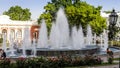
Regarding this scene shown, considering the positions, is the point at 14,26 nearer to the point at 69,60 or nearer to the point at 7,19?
the point at 7,19

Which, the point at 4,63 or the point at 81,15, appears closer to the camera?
the point at 4,63

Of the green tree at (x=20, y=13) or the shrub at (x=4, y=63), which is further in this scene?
the green tree at (x=20, y=13)

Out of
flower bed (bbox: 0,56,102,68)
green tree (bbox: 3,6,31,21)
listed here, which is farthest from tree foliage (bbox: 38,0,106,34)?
green tree (bbox: 3,6,31,21)

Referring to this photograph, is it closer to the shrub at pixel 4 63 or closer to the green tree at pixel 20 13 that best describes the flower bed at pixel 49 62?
the shrub at pixel 4 63

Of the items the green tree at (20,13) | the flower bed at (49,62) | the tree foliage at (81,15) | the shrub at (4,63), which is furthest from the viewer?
the green tree at (20,13)

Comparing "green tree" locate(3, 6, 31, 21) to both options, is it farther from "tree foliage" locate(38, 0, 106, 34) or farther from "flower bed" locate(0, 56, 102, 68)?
"flower bed" locate(0, 56, 102, 68)

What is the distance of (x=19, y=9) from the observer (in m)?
125

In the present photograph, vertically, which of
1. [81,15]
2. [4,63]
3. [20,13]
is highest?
[20,13]

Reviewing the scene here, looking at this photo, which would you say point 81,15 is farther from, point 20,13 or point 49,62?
point 20,13

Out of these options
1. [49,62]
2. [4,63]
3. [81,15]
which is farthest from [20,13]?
[49,62]

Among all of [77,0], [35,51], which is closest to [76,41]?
[35,51]

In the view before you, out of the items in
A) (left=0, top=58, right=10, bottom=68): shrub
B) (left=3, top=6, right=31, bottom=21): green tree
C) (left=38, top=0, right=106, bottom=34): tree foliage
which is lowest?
(left=0, top=58, right=10, bottom=68): shrub

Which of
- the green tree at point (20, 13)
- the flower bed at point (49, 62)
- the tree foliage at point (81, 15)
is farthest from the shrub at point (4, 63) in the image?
the green tree at point (20, 13)

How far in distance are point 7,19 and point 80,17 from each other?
38466 millimetres
